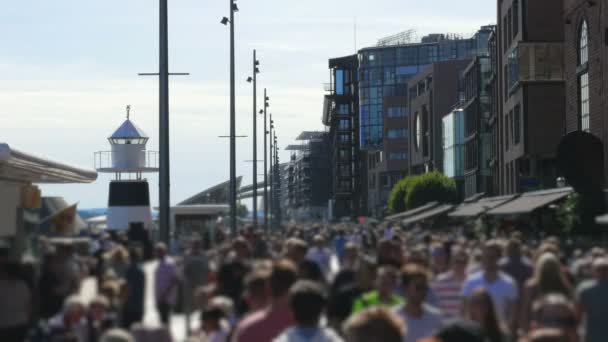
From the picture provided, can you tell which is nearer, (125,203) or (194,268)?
(194,268)

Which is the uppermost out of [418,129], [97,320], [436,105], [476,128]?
[436,105]

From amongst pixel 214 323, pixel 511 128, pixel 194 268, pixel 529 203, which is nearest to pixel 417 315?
pixel 214 323

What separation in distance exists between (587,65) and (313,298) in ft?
159

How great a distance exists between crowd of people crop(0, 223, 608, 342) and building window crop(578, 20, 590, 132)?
3693 cm

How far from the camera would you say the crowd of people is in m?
8.91

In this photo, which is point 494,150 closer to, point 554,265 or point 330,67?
point 554,265

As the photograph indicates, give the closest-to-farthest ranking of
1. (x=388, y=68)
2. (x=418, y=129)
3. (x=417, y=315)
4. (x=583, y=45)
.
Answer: (x=417, y=315)
(x=583, y=45)
(x=418, y=129)
(x=388, y=68)

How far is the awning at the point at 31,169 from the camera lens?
4542 cm

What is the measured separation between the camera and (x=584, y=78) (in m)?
57.2

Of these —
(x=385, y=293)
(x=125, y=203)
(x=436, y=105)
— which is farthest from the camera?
(x=436, y=105)

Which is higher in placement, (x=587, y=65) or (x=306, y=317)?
(x=587, y=65)

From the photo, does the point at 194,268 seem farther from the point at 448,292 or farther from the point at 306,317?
the point at 306,317

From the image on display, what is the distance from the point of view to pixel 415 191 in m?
104

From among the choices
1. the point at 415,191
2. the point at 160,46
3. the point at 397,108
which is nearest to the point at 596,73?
the point at 160,46
